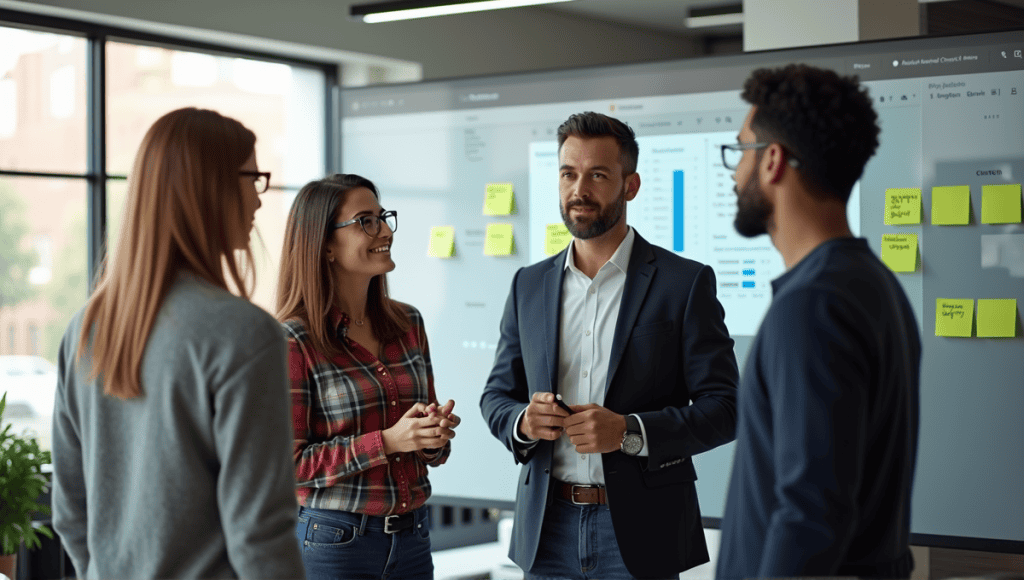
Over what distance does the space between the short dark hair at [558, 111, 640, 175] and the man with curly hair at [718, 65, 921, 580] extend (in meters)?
0.91

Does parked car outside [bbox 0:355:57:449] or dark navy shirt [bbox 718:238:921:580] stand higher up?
dark navy shirt [bbox 718:238:921:580]

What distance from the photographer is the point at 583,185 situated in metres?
2.45

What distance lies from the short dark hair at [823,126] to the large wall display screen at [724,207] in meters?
1.72

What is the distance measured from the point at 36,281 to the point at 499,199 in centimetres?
240

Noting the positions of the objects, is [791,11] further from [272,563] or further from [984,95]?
[272,563]

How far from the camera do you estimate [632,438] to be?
2240 mm

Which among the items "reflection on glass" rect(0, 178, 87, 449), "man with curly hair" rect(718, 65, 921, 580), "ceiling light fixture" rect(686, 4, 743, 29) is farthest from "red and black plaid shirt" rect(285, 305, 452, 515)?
"ceiling light fixture" rect(686, 4, 743, 29)

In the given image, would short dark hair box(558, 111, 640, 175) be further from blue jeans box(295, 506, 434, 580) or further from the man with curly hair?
blue jeans box(295, 506, 434, 580)

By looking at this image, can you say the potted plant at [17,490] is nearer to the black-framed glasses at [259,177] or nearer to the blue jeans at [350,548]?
the blue jeans at [350,548]

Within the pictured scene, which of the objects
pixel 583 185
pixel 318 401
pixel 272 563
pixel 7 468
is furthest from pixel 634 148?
pixel 7 468

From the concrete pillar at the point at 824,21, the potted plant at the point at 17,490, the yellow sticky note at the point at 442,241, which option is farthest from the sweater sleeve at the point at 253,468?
the concrete pillar at the point at 824,21

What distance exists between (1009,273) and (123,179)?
3.93 meters

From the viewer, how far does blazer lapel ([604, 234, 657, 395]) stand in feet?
7.70

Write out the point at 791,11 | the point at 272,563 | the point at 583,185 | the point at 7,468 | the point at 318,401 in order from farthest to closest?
the point at 791,11
the point at 7,468
the point at 583,185
the point at 318,401
the point at 272,563
